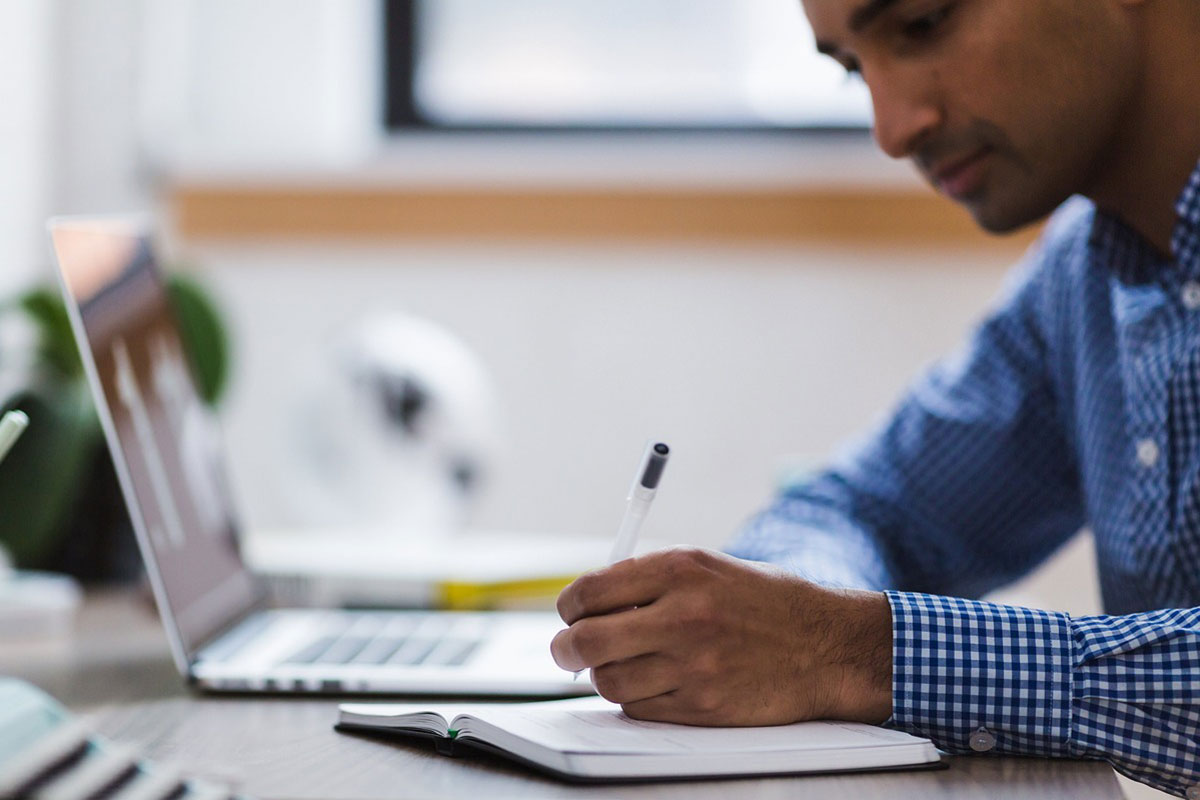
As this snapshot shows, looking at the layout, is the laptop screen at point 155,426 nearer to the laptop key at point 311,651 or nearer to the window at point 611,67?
the laptop key at point 311,651

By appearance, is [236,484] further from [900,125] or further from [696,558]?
[696,558]

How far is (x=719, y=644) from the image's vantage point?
67 cm

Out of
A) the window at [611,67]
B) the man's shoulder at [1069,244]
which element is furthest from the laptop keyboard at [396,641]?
the window at [611,67]

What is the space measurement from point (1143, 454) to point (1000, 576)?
12.0 inches

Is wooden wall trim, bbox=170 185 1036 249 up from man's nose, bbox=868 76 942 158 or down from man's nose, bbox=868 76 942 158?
down

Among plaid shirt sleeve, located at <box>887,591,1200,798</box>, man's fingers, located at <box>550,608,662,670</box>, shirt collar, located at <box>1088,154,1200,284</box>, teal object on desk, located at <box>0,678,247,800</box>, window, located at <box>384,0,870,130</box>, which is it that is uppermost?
window, located at <box>384,0,870,130</box>

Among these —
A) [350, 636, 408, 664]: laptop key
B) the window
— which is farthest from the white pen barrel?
the window

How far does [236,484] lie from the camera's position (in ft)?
7.43

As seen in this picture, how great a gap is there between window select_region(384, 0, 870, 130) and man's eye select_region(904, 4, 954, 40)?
48.6 inches

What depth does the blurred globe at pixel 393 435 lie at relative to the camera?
1.63 metres

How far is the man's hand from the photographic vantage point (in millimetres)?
667

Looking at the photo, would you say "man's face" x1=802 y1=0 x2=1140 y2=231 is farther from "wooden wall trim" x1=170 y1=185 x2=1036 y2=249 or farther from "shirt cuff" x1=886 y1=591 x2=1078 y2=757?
"wooden wall trim" x1=170 y1=185 x2=1036 y2=249

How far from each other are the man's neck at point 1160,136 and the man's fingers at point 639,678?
2.24 feet

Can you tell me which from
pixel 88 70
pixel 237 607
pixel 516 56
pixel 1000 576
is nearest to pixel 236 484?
pixel 88 70
